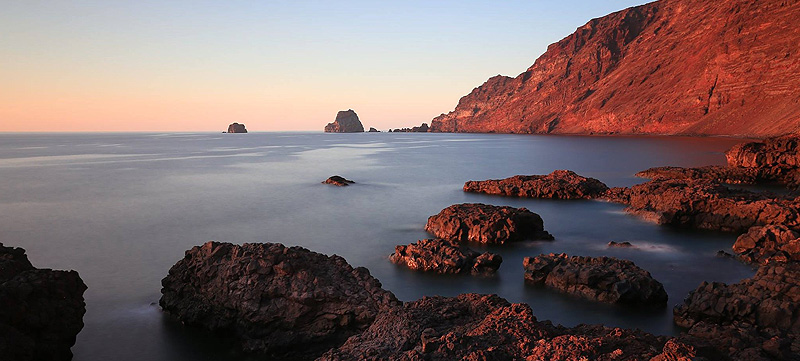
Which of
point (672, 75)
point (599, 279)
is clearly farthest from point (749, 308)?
point (672, 75)

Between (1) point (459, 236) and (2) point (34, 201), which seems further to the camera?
(2) point (34, 201)

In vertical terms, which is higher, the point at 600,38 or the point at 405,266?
the point at 600,38

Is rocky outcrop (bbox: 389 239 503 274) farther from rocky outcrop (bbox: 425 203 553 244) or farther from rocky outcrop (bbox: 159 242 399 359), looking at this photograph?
rocky outcrop (bbox: 159 242 399 359)

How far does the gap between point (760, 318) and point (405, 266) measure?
8.50 metres

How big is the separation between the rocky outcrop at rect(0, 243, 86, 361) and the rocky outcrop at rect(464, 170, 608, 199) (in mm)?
22731

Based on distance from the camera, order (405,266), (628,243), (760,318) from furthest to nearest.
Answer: (628,243)
(405,266)
(760,318)

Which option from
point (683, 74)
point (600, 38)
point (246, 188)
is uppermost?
point (600, 38)

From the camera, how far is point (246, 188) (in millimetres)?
34875

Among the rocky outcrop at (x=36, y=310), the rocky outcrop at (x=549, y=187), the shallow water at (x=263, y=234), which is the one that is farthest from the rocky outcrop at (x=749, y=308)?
the rocky outcrop at (x=549, y=187)

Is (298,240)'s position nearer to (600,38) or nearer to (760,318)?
(760,318)

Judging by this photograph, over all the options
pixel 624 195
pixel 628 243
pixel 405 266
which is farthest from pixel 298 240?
pixel 624 195

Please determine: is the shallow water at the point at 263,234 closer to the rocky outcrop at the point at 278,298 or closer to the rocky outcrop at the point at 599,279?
the rocky outcrop at the point at 599,279

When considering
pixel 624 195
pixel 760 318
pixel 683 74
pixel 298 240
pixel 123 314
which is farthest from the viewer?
pixel 683 74

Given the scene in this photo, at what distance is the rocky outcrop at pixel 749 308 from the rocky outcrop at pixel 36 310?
33.4 ft
